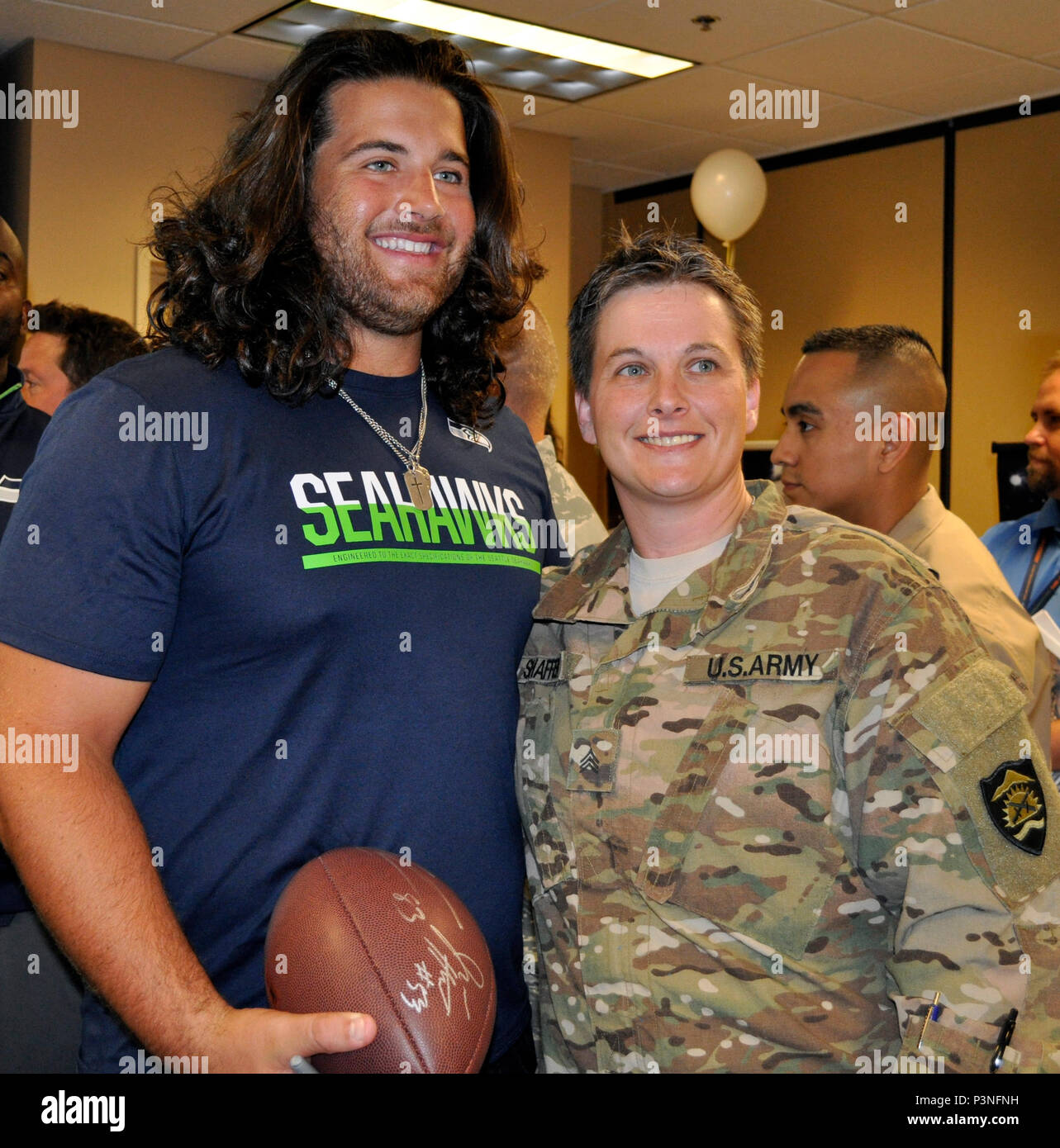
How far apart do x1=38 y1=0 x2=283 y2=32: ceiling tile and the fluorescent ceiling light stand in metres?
0.30

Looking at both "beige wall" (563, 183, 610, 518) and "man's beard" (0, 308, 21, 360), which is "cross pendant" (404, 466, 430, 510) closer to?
"man's beard" (0, 308, 21, 360)

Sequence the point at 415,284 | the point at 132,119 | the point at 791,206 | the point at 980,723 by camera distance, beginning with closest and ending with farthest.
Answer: the point at 980,723, the point at 415,284, the point at 132,119, the point at 791,206

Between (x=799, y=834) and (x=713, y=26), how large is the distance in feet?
14.4

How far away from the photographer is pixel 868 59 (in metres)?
5.39

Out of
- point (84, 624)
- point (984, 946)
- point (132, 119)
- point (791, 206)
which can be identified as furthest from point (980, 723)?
point (791, 206)

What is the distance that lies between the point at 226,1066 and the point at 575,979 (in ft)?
1.49

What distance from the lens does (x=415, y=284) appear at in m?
1.68

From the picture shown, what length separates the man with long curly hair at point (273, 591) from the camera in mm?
1381

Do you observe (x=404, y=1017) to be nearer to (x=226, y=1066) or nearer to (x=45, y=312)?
(x=226, y=1066)

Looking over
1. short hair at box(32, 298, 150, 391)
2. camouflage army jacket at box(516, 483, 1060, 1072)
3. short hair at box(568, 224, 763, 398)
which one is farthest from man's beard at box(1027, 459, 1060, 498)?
short hair at box(32, 298, 150, 391)

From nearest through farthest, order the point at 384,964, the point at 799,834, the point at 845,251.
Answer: the point at 384,964 → the point at 799,834 → the point at 845,251

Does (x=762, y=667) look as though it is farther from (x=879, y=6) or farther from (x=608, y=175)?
(x=608, y=175)

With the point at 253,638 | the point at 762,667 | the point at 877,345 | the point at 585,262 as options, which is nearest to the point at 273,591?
the point at 253,638
